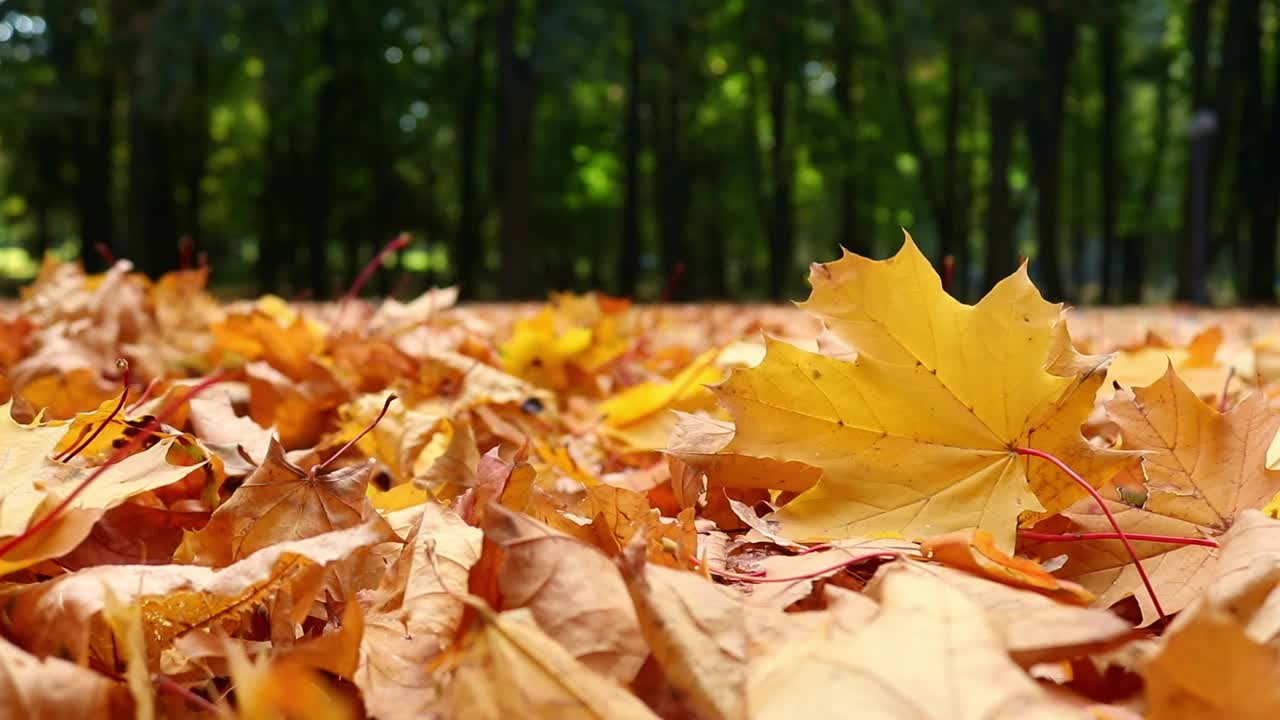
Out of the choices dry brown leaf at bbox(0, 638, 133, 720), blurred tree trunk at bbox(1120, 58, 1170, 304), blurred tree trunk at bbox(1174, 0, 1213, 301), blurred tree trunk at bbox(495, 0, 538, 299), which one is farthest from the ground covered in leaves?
blurred tree trunk at bbox(1120, 58, 1170, 304)

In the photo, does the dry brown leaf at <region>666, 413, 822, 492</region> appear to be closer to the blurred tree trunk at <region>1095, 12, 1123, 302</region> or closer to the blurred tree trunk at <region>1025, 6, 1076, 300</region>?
the blurred tree trunk at <region>1025, 6, 1076, 300</region>

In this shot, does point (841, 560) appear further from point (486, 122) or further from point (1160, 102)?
point (1160, 102)

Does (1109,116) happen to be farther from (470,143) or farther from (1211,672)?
(1211,672)

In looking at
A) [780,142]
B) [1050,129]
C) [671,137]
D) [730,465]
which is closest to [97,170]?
[671,137]

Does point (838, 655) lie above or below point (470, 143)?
above

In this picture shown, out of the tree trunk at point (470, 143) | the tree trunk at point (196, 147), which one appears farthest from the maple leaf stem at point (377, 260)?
the tree trunk at point (470, 143)

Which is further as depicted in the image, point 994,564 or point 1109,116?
point 1109,116

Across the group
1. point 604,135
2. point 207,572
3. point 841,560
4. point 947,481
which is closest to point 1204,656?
point 841,560

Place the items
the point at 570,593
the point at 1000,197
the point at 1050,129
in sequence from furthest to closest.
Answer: the point at 1050,129, the point at 1000,197, the point at 570,593
